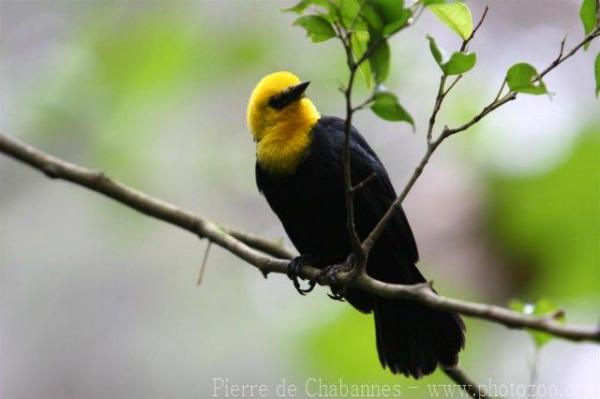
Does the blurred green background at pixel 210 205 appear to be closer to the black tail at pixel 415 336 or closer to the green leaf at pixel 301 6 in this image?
the black tail at pixel 415 336

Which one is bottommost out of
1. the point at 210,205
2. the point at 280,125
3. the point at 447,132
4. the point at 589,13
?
the point at 210,205

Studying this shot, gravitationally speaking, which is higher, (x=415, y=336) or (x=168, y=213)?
(x=168, y=213)

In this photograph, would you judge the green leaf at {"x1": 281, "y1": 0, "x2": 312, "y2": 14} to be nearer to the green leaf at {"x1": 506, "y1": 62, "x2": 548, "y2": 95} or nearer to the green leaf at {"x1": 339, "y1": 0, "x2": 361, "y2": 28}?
the green leaf at {"x1": 339, "y1": 0, "x2": 361, "y2": 28}

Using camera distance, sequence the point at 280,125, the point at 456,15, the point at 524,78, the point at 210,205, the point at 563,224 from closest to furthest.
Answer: the point at 524,78 < the point at 456,15 < the point at 280,125 < the point at 563,224 < the point at 210,205

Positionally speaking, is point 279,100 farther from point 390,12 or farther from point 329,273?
point 390,12

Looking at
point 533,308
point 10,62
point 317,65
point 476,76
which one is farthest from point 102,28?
point 533,308

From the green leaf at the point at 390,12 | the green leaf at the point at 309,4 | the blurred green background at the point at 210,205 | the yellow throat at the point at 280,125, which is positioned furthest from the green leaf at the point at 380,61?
the blurred green background at the point at 210,205

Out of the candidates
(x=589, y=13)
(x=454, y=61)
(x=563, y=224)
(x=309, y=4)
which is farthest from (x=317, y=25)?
(x=563, y=224)

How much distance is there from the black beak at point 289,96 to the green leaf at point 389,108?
1451mm

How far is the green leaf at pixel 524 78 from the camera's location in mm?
2076

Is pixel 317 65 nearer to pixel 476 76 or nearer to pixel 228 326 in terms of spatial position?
pixel 476 76

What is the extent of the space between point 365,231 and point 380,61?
4.27ft

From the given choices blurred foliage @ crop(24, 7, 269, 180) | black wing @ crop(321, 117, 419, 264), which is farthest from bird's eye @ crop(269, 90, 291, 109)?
blurred foliage @ crop(24, 7, 269, 180)

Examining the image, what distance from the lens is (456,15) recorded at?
7.24 ft
